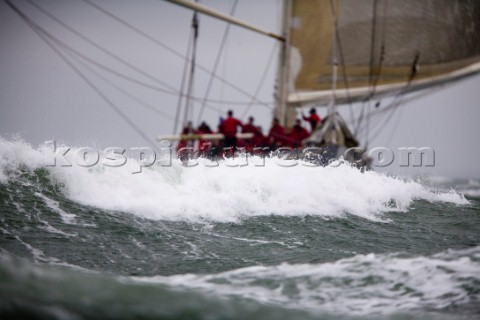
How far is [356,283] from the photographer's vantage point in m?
7.23

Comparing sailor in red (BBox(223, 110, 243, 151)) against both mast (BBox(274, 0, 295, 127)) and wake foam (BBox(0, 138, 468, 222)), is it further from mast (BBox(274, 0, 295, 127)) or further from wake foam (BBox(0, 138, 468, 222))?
mast (BBox(274, 0, 295, 127))

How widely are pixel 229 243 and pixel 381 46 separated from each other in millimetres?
15708

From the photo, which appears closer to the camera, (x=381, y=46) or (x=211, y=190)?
(x=211, y=190)

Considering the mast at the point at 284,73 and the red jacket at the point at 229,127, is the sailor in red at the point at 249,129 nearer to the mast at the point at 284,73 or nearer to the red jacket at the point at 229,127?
the red jacket at the point at 229,127

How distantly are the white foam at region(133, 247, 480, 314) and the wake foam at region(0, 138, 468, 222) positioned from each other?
3.83 meters

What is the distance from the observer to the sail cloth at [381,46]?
2336 cm

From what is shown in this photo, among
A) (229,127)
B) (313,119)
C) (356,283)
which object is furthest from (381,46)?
(356,283)

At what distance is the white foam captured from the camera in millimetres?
6613

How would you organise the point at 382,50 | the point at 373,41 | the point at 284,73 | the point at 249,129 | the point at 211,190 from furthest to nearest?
1. the point at 382,50
2. the point at 373,41
3. the point at 284,73
4. the point at 249,129
5. the point at 211,190

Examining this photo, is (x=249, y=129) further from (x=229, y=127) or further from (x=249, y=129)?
(x=229, y=127)

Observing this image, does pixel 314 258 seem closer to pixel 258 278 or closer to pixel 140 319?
pixel 258 278

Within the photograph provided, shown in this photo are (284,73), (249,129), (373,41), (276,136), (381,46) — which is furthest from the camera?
(381,46)

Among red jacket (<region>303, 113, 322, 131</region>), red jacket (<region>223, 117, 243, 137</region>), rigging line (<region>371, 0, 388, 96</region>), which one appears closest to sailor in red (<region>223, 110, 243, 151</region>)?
red jacket (<region>223, 117, 243, 137</region>)

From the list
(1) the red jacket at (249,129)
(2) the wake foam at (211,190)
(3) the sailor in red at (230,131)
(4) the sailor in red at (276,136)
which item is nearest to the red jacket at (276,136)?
(4) the sailor in red at (276,136)
